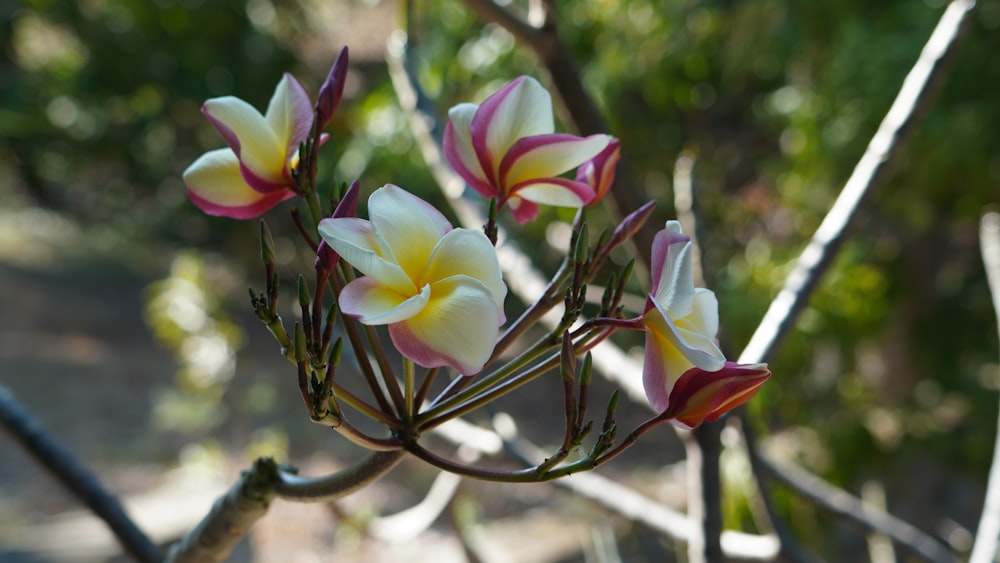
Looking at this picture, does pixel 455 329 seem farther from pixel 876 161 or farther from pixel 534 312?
pixel 876 161

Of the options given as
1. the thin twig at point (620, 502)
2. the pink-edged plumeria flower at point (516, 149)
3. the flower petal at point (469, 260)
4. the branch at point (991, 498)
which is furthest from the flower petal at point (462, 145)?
the branch at point (991, 498)

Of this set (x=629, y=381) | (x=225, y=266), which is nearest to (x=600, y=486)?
(x=629, y=381)

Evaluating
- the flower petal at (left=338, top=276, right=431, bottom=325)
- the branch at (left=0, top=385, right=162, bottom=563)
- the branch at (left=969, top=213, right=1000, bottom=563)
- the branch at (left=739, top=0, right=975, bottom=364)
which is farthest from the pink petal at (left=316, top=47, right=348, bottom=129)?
the branch at (left=969, top=213, right=1000, bottom=563)

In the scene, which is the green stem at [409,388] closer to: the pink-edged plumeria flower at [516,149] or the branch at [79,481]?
the pink-edged plumeria flower at [516,149]

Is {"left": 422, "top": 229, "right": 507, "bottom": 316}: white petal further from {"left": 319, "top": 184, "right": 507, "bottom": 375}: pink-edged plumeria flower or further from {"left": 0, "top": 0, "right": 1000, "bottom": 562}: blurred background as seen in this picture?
{"left": 0, "top": 0, "right": 1000, "bottom": 562}: blurred background

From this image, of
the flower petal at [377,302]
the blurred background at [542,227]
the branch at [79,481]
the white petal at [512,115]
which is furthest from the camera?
the blurred background at [542,227]
